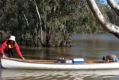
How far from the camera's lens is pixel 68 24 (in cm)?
4031

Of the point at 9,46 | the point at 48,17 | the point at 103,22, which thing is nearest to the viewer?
the point at 103,22

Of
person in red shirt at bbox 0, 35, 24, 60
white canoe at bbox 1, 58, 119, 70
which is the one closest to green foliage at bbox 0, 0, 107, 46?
person in red shirt at bbox 0, 35, 24, 60

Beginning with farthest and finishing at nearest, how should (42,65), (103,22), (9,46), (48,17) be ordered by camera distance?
1. (48,17)
2. (9,46)
3. (42,65)
4. (103,22)

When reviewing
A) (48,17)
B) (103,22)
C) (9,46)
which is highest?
(48,17)

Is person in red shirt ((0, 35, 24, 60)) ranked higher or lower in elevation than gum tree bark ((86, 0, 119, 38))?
lower

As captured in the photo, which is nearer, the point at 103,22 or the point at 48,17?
the point at 103,22

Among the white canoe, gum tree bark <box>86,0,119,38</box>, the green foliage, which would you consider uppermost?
the green foliage

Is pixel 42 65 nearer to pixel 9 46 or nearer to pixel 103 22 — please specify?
pixel 9 46

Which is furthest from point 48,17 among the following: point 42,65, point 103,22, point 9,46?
point 103,22

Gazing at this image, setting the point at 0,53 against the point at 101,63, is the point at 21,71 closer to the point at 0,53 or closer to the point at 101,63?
the point at 0,53

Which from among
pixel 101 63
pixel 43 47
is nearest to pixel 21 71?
pixel 101 63

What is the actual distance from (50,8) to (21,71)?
20810 millimetres

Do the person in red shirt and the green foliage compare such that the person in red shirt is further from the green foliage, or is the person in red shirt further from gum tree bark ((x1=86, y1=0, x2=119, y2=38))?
the green foliage

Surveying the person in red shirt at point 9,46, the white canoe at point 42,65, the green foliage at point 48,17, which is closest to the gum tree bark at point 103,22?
the white canoe at point 42,65
